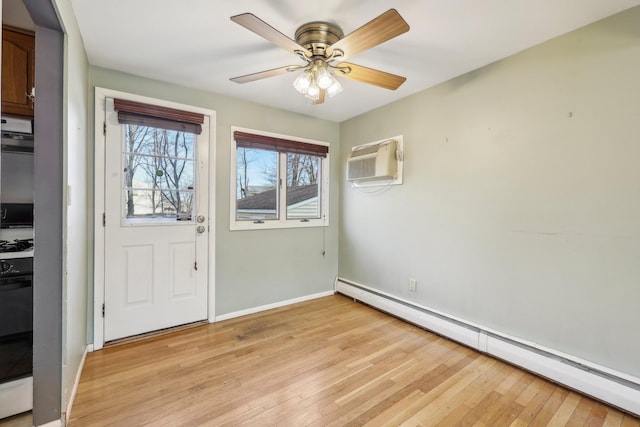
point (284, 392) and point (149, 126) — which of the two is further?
point (149, 126)

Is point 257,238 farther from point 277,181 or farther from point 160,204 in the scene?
point 160,204

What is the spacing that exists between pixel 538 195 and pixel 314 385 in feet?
6.67

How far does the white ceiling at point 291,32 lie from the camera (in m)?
1.75

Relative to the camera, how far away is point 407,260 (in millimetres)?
3045

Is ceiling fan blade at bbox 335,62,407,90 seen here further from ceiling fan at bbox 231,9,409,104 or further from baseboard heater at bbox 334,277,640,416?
baseboard heater at bbox 334,277,640,416

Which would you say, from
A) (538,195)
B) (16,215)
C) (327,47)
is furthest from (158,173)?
(538,195)

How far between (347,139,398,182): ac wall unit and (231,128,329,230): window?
0.44 meters

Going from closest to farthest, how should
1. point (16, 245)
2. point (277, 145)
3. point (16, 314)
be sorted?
point (16, 314), point (16, 245), point (277, 145)

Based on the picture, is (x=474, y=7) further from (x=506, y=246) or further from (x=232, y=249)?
(x=232, y=249)

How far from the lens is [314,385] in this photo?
6.58 ft

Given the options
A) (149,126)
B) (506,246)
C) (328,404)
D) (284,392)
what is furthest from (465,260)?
(149,126)

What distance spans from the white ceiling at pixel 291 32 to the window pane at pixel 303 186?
3.44 feet

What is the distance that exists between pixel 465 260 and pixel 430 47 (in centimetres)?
170

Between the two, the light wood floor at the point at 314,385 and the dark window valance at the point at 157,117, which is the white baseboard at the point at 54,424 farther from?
the dark window valance at the point at 157,117
